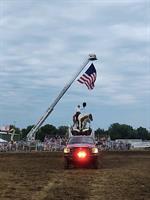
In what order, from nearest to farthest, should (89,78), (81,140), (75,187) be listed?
(75,187) < (81,140) < (89,78)

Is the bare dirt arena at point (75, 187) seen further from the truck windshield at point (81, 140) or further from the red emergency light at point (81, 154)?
the truck windshield at point (81, 140)

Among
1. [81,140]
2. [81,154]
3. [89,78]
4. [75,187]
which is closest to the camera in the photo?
[75,187]

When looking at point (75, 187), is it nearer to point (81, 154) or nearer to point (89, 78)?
point (81, 154)

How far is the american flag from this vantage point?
50188 mm

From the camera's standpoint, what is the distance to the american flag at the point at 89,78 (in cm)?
5019

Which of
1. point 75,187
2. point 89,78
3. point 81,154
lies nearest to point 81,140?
point 81,154

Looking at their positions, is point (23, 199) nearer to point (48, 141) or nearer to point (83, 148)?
point (83, 148)

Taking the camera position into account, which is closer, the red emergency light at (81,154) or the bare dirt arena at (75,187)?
the bare dirt arena at (75,187)

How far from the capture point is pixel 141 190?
15500mm

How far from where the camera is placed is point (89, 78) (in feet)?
167

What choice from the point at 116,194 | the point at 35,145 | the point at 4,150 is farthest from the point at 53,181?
the point at 35,145

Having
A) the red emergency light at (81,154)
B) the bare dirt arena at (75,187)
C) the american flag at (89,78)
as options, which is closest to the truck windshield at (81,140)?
the red emergency light at (81,154)

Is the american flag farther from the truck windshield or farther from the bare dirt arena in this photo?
the bare dirt arena

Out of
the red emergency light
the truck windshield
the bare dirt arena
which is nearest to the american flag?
the truck windshield
